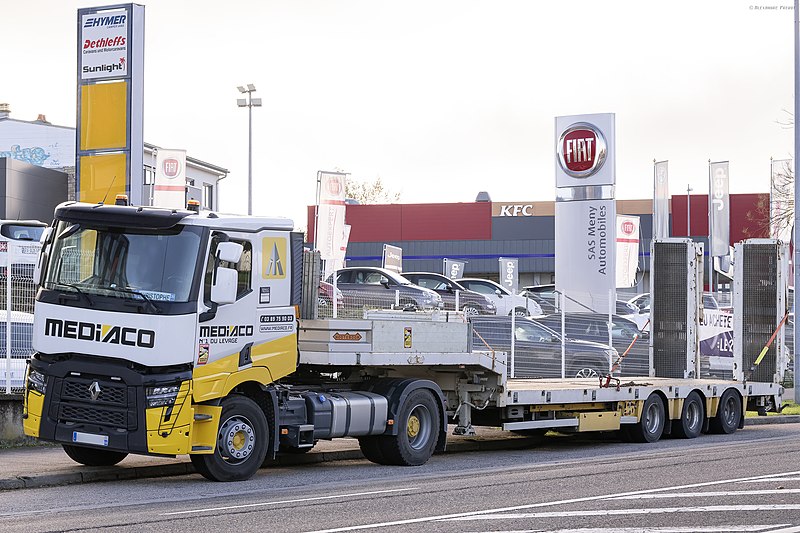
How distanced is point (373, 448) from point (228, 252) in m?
3.82

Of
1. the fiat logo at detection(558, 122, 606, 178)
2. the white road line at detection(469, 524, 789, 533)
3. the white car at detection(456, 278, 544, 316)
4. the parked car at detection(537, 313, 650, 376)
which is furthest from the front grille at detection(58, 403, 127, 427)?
the fiat logo at detection(558, 122, 606, 178)

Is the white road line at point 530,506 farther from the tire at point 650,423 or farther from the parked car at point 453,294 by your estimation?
the parked car at point 453,294

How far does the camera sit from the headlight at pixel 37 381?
41.1 ft

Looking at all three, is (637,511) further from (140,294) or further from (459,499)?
(140,294)

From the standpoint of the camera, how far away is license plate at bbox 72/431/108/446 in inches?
478

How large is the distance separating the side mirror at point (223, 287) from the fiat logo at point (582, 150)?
802 inches

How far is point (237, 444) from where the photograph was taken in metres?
12.8

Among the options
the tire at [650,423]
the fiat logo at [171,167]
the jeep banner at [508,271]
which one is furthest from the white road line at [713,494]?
the jeep banner at [508,271]

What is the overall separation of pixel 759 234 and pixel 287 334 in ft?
180

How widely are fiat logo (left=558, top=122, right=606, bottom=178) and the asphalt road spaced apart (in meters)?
16.4

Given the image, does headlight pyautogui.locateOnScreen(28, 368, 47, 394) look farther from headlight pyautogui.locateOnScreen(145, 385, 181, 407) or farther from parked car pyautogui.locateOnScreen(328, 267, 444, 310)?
parked car pyautogui.locateOnScreen(328, 267, 444, 310)

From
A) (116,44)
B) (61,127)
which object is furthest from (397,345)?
(61,127)

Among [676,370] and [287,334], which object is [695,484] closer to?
[287,334]

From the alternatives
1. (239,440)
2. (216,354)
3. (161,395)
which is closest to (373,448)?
(239,440)
